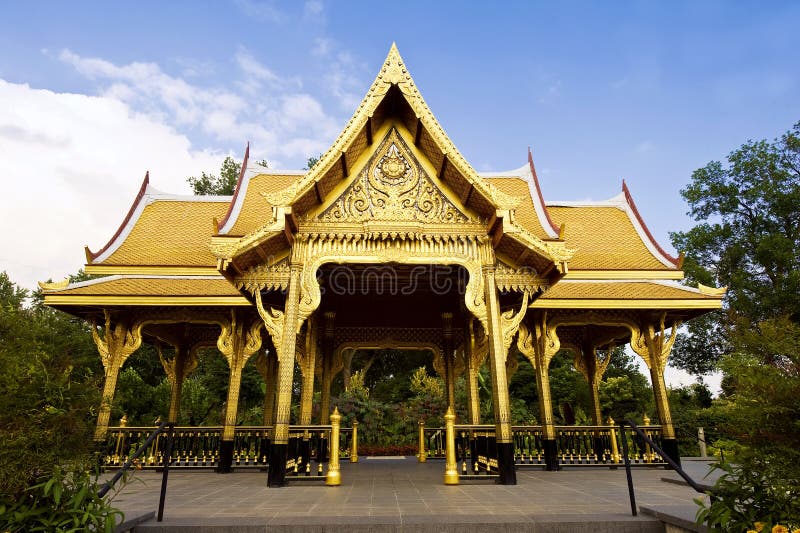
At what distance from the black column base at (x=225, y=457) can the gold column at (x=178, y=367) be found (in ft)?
7.89

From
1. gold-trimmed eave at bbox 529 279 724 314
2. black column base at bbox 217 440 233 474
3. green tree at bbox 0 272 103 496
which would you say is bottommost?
black column base at bbox 217 440 233 474

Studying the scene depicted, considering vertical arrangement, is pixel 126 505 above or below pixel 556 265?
below

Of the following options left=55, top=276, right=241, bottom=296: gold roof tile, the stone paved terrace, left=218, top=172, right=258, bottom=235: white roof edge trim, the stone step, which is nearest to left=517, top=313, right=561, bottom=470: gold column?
the stone paved terrace

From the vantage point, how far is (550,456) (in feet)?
29.1

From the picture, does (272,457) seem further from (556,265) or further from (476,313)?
(556,265)

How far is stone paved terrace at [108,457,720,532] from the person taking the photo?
3.59 meters

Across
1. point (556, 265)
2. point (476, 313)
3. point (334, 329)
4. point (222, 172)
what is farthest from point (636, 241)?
point (222, 172)

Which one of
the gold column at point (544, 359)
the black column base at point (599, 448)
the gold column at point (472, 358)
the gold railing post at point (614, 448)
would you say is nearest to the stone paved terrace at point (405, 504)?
the gold column at point (544, 359)

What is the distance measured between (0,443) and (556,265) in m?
6.20

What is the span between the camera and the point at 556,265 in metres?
6.52

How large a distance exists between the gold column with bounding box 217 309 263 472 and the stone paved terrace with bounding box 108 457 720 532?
66.6 inches

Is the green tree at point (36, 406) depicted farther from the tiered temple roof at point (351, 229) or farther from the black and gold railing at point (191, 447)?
the black and gold railing at point (191, 447)

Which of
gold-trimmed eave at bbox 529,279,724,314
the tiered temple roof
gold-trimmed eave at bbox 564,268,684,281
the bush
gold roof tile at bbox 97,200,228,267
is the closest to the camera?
the bush

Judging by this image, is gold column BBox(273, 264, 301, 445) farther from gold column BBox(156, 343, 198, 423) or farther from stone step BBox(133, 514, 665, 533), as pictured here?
gold column BBox(156, 343, 198, 423)
